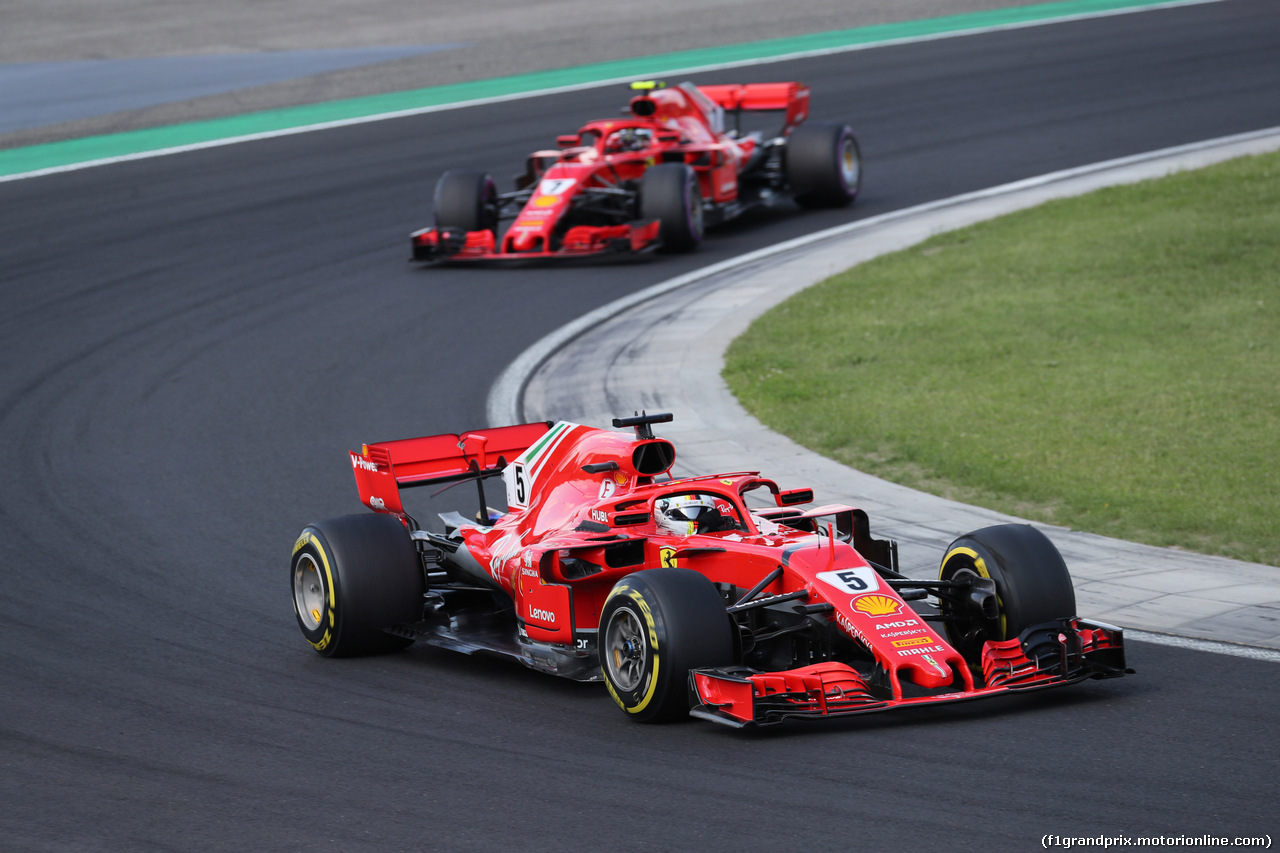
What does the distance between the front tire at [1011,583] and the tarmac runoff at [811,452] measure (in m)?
0.98

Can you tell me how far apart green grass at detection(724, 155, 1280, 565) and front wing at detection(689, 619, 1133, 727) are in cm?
283

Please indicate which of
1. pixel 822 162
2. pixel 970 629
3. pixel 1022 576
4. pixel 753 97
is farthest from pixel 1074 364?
pixel 753 97

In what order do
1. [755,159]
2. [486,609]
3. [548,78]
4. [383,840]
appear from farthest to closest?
[548,78]
[755,159]
[486,609]
[383,840]

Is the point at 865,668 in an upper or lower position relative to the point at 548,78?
lower

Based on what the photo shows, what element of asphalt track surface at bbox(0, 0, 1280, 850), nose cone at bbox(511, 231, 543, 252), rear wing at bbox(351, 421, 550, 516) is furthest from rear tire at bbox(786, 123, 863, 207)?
rear wing at bbox(351, 421, 550, 516)

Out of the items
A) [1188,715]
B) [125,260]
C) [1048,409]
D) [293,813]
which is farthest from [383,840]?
[125,260]

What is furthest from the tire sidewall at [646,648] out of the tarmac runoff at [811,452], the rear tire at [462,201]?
the rear tire at [462,201]

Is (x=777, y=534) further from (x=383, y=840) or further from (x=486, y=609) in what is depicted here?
(x=383, y=840)

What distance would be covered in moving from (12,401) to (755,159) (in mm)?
11286

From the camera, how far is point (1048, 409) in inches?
523

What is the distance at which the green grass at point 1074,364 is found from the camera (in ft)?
37.1

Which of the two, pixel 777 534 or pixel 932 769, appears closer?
pixel 932 769

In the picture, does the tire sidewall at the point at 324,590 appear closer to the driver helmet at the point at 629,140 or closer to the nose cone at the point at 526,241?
the nose cone at the point at 526,241

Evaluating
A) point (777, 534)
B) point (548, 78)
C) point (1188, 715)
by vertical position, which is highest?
point (548, 78)
